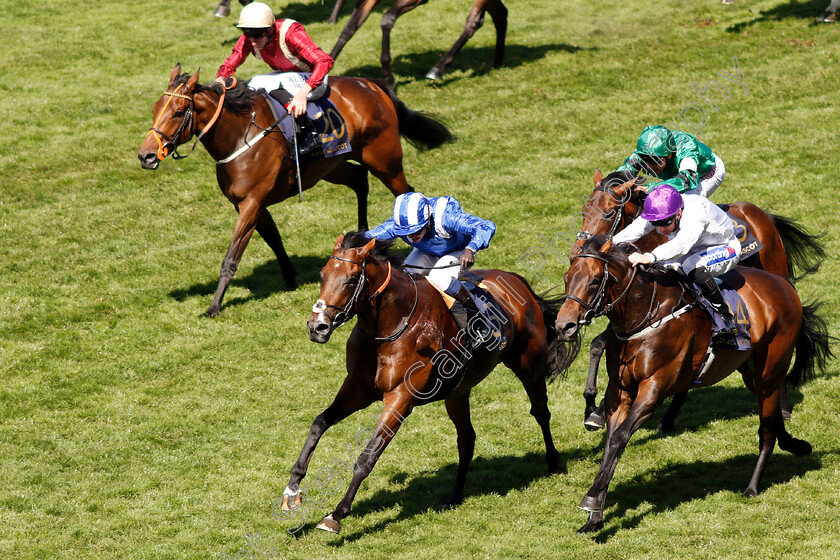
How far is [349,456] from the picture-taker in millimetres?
8000

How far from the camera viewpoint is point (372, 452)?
20.4 ft

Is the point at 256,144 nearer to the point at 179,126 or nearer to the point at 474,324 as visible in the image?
the point at 179,126

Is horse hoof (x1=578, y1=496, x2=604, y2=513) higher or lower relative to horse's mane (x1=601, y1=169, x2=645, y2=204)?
lower

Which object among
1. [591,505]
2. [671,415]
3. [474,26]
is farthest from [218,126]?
[474,26]

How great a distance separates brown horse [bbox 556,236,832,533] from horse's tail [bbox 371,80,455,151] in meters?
5.55

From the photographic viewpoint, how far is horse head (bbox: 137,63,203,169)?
9.69 m

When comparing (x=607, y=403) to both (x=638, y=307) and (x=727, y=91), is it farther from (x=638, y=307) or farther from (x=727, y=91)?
(x=727, y=91)

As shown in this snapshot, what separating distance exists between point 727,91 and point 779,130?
5.89ft

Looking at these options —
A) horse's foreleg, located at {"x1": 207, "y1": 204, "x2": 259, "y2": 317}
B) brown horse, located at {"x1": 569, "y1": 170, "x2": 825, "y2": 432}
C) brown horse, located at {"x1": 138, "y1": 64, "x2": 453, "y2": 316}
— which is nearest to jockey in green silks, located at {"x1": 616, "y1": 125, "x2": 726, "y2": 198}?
brown horse, located at {"x1": 569, "y1": 170, "x2": 825, "y2": 432}

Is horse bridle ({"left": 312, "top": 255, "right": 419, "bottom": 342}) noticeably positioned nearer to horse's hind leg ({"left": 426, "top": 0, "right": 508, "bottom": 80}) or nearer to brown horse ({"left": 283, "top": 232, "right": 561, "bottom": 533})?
brown horse ({"left": 283, "top": 232, "right": 561, "bottom": 533})

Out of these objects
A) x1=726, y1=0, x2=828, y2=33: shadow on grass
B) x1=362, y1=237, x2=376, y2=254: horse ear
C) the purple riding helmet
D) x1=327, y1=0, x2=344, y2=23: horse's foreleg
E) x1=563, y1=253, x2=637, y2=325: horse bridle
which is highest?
the purple riding helmet

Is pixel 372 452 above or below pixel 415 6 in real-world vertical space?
below

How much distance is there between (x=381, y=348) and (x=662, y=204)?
2278 mm

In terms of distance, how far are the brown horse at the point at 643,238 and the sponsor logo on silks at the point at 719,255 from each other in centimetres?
90
